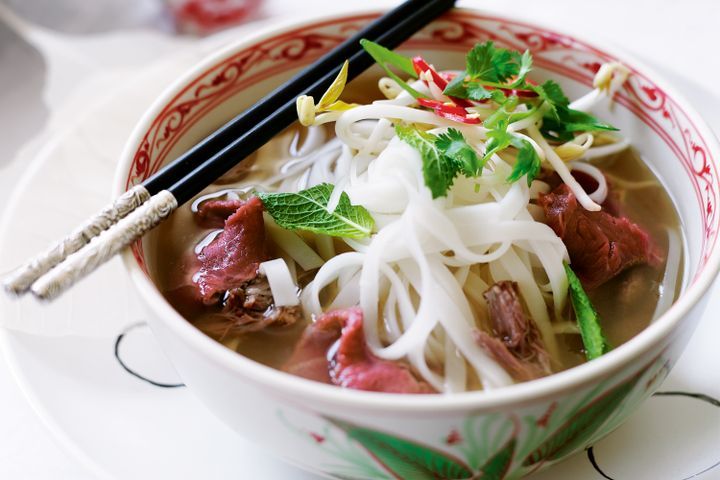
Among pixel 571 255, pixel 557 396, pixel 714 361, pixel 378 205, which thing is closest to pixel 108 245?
pixel 378 205

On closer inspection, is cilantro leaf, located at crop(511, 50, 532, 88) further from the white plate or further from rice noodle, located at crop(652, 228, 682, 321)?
the white plate

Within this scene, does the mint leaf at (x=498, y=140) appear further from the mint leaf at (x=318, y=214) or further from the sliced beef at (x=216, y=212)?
the sliced beef at (x=216, y=212)

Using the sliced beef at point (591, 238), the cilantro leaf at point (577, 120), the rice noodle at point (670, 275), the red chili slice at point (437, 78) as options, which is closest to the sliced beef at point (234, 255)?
the red chili slice at point (437, 78)

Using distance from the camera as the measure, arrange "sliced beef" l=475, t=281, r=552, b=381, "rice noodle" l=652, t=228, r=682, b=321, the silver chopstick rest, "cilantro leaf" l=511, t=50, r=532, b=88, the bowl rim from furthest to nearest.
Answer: "cilantro leaf" l=511, t=50, r=532, b=88 < "rice noodle" l=652, t=228, r=682, b=321 < "sliced beef" l=475, t=281, r=552, b=381 < the silver chopstick rest < the bowl rim

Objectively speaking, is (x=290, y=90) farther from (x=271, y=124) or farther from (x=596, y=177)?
(x=596, y=177)

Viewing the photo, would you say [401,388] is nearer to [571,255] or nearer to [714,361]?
[571,255]

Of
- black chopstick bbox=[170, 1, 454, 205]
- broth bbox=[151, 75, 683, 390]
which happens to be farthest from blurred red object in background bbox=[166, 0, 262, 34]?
black chopstick bbox=[170, 1, 454, 205]

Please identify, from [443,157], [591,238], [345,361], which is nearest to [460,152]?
[443,157]
